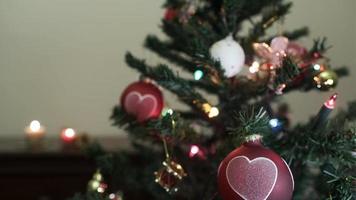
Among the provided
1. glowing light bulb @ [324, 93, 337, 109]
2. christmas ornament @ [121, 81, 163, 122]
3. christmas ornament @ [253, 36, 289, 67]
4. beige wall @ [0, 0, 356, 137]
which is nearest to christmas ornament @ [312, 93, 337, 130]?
glowing light bulb @ [324, 93, 337, 109]

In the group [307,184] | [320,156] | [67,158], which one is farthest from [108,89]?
[320,156]

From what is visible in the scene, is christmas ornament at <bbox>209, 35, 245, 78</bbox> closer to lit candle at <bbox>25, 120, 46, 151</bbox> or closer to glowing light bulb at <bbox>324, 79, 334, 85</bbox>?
glowing light bulb at <bbox>324, 79, 334, 85</bbox>

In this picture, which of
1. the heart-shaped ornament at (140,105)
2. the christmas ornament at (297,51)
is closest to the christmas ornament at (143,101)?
the heart-shaped ornament at (140,105)

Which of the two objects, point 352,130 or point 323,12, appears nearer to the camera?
point 352,130

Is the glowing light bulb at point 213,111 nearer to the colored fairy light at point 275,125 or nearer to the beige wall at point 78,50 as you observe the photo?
the colored fairy light at point 275,125

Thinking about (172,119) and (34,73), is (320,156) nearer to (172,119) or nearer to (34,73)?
(172,119)

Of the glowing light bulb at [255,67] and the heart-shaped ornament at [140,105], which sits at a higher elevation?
the heart-shaped ornament at [140,105]
